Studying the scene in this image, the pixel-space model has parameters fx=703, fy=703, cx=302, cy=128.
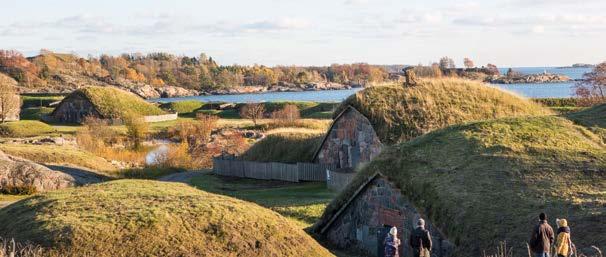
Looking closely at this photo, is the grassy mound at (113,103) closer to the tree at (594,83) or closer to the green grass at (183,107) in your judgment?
the green grass at (183,107)

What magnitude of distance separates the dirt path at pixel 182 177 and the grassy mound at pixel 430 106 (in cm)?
1189

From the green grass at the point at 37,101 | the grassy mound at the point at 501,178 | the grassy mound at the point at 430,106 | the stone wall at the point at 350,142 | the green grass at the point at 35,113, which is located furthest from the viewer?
the green grass at the point at 37,101

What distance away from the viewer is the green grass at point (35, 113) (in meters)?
97.9

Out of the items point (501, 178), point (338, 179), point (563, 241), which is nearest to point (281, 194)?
point (338, 179)

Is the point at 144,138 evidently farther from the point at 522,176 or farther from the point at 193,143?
the point at 522,176

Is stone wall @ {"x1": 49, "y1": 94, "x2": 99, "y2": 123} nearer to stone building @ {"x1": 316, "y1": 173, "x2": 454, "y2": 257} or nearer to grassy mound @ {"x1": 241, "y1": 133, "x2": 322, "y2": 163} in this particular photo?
grassy mound @ {"x1": 241, "y1": 133, "x2": 322, "y2": 163}

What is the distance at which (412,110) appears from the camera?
115 feet

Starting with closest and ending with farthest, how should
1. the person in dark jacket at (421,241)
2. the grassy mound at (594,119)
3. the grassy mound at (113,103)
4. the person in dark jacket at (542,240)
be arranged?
1. the person in dark jacket at (542,240)
2. the person in dark jacket at (421,241)
3. the grassy mound at (594,119)
4. the grassy mound at (113,103)

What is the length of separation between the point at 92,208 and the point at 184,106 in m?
→ 95.1

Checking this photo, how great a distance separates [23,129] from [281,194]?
163ft

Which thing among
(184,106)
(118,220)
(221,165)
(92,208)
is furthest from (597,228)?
(184,106)

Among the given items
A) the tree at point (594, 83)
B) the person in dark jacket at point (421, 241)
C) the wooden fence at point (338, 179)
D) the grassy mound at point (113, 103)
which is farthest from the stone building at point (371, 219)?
the grassy mound at point (113, 103)

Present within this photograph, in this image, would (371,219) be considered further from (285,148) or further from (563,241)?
(285,148)

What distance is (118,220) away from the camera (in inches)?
632
